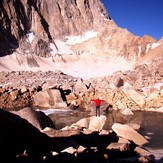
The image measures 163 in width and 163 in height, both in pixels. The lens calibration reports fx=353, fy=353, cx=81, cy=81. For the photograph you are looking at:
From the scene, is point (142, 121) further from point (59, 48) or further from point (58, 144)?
point (59, 48)

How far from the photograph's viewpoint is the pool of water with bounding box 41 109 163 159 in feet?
56.8

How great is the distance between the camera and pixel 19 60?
82.4 metres

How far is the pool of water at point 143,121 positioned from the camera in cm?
1730

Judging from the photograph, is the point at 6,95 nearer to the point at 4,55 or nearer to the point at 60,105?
the point at 60,105

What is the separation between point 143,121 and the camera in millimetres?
25422

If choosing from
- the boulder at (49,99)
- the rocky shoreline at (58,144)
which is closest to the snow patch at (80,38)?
the boulder at (49,99)

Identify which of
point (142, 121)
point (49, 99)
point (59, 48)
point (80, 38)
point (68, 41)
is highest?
point (80, 38)

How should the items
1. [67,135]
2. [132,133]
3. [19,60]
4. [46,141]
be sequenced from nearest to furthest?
1. [46,141]
2. [67,135]
3. [132,133]
4. [19,60]

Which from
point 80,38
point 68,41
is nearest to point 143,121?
point 68,41

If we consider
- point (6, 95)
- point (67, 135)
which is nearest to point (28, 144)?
point (67, 135)

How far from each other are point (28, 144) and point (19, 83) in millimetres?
34201

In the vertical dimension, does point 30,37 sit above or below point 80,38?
below

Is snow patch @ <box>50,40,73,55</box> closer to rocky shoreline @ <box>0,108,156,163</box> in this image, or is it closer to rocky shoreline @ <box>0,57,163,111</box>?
rocky shoreline @ <box>0,57,163,111</box>

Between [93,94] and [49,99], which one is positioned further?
[93,94]
